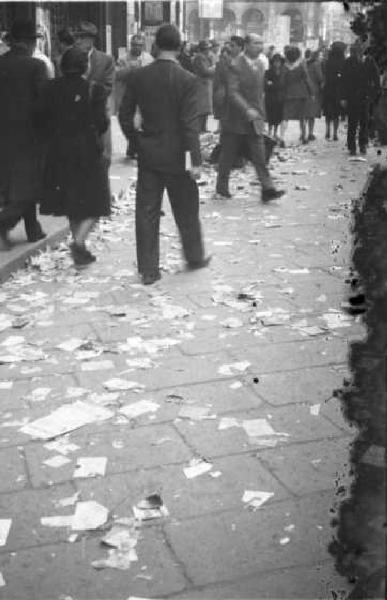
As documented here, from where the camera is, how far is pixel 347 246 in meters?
8.22

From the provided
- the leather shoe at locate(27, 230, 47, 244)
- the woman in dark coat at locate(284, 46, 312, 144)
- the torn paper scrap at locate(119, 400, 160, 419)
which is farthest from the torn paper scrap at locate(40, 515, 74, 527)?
the woman in dark coat at locate(284, 46, 312, 144)

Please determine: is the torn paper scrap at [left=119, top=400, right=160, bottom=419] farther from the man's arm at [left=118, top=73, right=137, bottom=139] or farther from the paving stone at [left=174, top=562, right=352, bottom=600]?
the man's arm at [left=118, top=73, right=137, bottom=139]

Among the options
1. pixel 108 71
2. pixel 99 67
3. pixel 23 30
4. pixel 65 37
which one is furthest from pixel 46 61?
pixel 23 30

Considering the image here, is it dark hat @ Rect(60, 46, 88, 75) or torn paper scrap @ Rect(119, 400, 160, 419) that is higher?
dark hat @ Rect(60, 46, 88, 75)

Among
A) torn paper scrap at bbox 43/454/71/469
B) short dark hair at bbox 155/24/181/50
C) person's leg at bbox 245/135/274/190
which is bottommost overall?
torn paper scrap at bbox 43/454/71/469

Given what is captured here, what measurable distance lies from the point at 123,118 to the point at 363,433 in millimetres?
5430

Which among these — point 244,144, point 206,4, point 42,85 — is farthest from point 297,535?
point 206,4

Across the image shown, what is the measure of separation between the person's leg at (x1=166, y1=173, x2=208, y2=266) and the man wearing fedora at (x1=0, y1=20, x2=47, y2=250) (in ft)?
4.44

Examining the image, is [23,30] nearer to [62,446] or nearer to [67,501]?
[62,446]

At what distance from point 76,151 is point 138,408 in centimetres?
348

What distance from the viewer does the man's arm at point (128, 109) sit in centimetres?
Result: 666

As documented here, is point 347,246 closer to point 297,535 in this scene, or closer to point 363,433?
point 297,535

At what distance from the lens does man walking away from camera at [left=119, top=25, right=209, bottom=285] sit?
21.7 feet

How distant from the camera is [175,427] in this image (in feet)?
13.5
